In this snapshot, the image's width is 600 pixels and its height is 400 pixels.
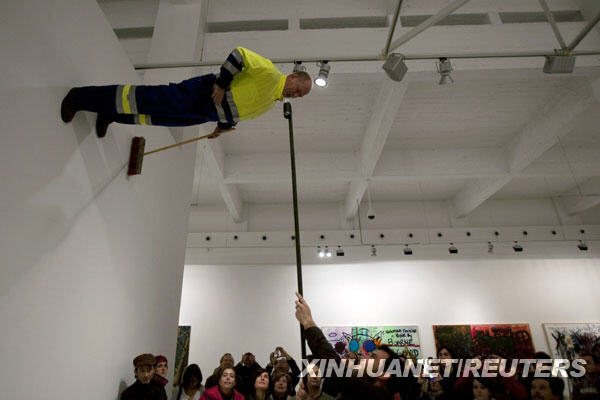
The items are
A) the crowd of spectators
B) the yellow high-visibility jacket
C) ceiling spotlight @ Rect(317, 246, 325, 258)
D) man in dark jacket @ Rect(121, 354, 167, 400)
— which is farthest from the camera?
ceiling spotlight @ Rect(317, 246, 325, 258)

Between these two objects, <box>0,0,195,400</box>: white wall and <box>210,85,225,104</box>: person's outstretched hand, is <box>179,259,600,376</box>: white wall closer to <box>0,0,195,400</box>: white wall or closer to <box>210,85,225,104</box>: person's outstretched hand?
<box>0,0,195,400</box>: white wall

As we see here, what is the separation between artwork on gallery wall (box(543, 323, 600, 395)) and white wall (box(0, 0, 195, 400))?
7.97 meters

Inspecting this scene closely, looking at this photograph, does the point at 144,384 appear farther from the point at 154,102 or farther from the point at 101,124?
the point at 154,102

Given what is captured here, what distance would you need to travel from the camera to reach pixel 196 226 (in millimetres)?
8031

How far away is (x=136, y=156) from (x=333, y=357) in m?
1.86

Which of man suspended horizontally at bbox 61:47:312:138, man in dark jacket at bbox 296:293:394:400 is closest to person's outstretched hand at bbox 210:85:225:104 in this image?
man suspended horizontally at bbox 61:47:312:138

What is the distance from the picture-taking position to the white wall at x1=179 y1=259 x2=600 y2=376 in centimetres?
699

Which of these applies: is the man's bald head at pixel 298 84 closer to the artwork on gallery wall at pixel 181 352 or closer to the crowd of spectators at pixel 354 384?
the crowd of spectators at pixel 354 384

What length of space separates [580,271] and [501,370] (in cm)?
614

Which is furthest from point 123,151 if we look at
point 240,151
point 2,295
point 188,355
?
point 188,355

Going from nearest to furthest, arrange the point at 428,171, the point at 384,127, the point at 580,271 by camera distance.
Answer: the point at 384,127 → the point at 428,171 → the point at 580,271

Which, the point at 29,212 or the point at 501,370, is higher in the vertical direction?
the point at 29,212

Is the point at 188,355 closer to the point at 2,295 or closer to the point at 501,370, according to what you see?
the point at 501,370

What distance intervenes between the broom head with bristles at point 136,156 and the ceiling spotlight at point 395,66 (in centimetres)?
219
